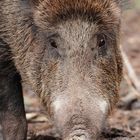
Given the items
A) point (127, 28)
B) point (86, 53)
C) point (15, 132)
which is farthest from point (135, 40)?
point (86, 53)

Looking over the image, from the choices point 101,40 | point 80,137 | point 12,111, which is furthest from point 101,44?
point 12,111

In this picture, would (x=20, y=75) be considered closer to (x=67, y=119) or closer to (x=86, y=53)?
(x=86, y=53)

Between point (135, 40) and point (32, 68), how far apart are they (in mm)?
7243

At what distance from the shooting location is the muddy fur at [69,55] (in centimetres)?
579

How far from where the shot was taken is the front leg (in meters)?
7.49

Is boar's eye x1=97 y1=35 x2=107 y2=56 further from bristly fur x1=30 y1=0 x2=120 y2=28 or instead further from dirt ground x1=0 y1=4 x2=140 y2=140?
dirt ground x1=0 y1=4 x2=140 y2=140

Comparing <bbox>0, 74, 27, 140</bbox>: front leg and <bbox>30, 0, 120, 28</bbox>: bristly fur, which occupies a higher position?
<bbox>30, 0, 120, 28</bbox>: bristly fur

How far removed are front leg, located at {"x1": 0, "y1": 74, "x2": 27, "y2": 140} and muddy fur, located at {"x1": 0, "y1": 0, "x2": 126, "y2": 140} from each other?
0.39m

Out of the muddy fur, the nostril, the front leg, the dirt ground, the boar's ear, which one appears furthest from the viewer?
the dirt ground

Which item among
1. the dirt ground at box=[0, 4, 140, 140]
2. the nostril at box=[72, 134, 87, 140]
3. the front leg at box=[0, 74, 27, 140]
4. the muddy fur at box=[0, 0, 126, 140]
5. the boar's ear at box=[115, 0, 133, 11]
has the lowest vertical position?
the dirt ground at box=[0, 4, 140, 140]

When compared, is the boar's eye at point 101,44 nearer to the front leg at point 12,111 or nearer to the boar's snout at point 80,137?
the boar's snout at point 80,137

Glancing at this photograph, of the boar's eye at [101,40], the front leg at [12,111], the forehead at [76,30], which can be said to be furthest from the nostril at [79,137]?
the front leg at [12,111]

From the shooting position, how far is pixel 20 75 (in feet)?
23.9

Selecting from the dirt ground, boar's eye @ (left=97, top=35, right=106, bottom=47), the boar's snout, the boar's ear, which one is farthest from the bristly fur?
the boar's snout
